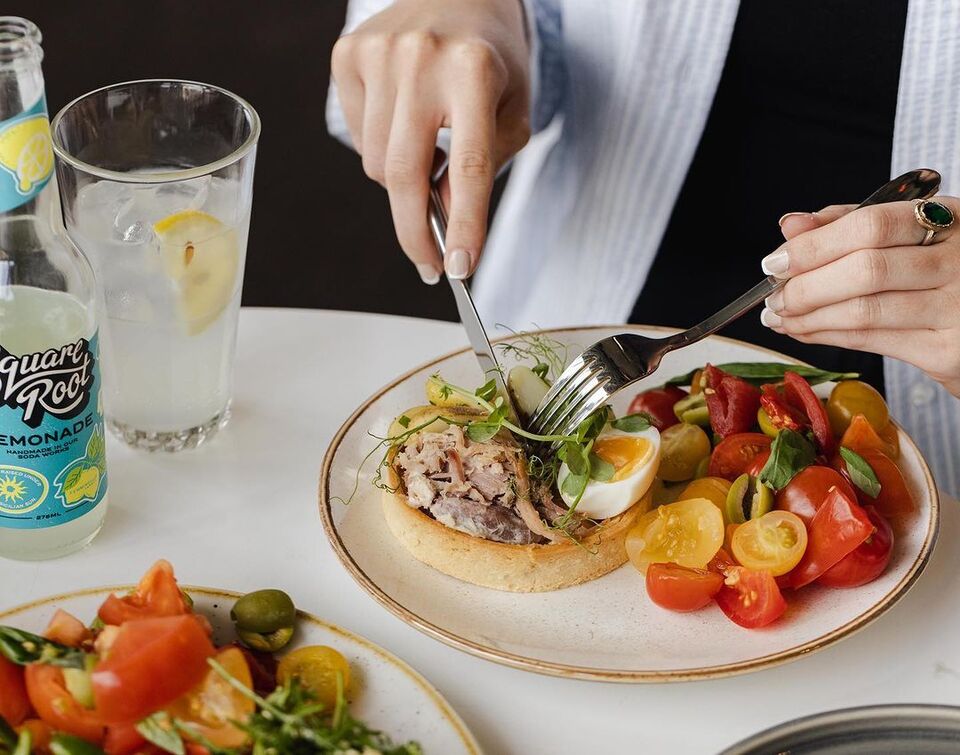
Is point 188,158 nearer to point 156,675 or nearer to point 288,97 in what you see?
point 156,675

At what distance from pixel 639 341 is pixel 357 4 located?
97cm

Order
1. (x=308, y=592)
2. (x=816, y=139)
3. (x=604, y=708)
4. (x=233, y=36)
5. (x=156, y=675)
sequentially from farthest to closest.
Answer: (x=233, y=36) → (x=816, y=139) → (x=308, y=592) → (x=604, y=708) → (x=156, y=675)

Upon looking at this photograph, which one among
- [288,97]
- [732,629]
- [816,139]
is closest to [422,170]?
[732,629]

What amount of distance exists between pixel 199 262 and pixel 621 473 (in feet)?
1.88

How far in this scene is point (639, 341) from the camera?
1.49m

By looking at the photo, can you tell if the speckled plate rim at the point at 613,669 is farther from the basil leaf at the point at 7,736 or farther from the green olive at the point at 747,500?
the basil leaf at the point at 7,736

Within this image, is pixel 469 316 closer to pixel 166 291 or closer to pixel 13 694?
pixel 166 291

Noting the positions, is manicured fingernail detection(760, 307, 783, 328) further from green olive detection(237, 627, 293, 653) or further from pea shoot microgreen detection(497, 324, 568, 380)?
green olive detection(237, 627, 293, 653)

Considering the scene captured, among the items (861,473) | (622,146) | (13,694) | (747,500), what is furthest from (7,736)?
(622,146)

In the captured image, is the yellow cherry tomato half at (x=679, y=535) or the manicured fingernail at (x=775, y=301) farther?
the manicured fingernail at (x=775, y=301)

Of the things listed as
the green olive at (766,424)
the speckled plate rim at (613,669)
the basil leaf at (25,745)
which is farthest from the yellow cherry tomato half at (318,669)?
the green olive at (766,424)

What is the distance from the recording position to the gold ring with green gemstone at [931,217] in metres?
1.36

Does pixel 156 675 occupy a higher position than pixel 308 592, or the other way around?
pixel 156 675

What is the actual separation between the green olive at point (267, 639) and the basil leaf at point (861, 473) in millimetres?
678
